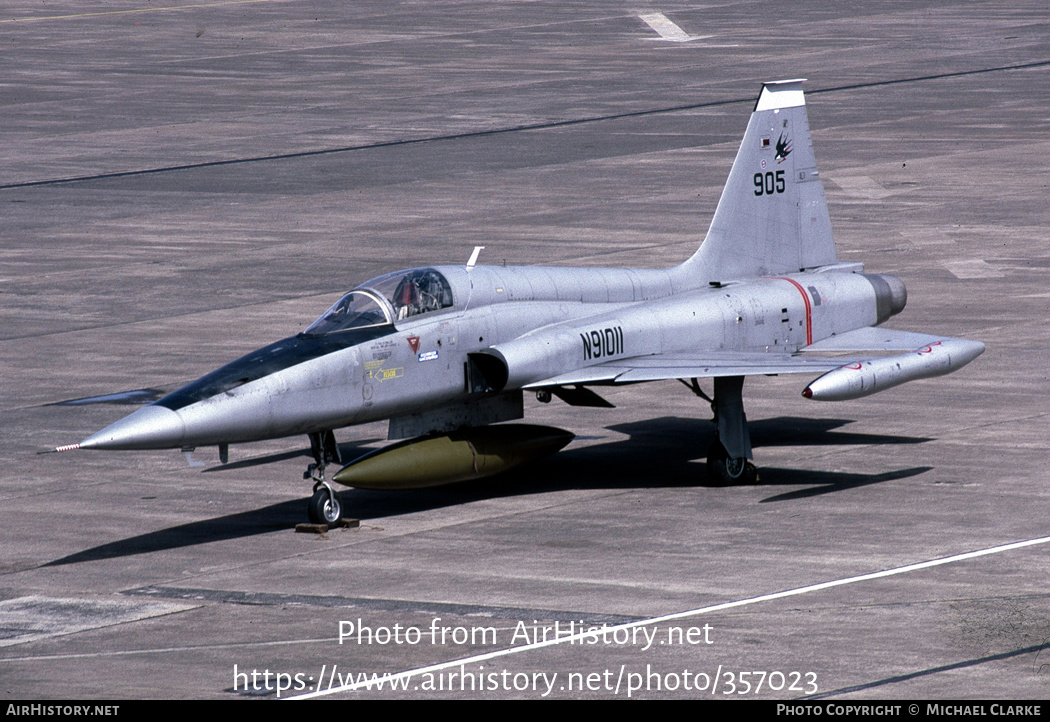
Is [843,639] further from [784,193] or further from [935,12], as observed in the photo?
[935,12]

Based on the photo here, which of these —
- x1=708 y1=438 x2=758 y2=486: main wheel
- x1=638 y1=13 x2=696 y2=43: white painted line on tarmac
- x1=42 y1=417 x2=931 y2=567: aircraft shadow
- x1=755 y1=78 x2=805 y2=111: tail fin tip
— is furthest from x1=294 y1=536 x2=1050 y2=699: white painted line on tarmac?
x1=638 y1=13 x2=696 y2=43: white painted line on tarmac

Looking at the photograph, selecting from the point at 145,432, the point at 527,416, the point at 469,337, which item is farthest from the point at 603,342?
the point at 145,432

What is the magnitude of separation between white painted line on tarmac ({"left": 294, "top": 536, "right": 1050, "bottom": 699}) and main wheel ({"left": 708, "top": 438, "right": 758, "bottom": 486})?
3.83m

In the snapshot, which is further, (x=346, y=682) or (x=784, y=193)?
(x=784, y=193)

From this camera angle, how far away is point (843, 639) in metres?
14.7

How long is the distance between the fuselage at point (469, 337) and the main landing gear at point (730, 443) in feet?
3.00

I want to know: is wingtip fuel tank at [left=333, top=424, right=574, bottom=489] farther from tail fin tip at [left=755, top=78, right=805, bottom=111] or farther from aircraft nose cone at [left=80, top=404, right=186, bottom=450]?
tail fin tip at [left=755, top=78, right=805, bottom=111]

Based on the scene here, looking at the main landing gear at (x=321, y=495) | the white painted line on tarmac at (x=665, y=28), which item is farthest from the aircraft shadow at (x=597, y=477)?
the white painted line on tarmac at (x=665, y=28)

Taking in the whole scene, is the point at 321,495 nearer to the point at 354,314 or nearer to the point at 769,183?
the point at 354,314

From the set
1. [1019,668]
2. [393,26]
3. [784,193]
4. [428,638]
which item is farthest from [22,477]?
[393,26]

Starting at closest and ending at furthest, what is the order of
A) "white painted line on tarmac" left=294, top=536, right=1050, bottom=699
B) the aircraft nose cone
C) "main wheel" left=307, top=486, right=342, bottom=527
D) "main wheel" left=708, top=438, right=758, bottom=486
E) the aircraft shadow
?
"white painted line on tarmac" left=294, top=536, right=1050, bottom=699 < the aircraft nose cone < "main wheel" left=307, top=486, right=342, bottom=527 < the aircraft shadow < "main wheel" left=708, top=438, right=758, bottom=486

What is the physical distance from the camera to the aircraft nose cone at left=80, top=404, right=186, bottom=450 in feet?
56.3

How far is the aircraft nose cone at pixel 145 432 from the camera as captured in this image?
56.3 ft

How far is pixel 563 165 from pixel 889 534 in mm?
29239
